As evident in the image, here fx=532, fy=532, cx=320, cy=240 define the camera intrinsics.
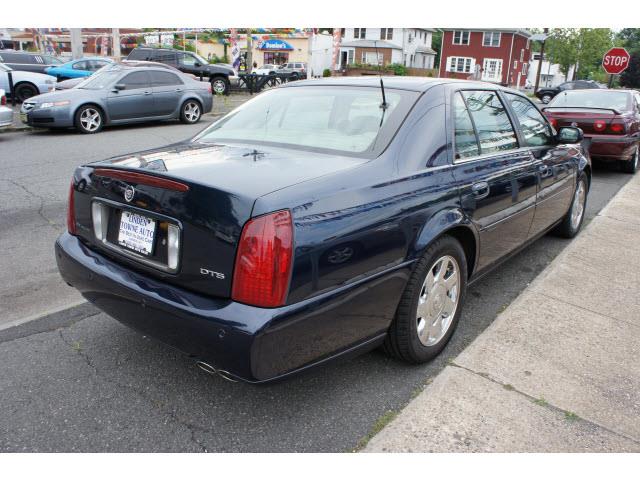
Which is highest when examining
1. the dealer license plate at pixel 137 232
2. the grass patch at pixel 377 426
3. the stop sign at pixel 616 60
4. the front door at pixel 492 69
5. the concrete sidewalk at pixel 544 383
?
the front door at pixel 492 69

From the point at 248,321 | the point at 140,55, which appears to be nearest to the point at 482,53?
the point at 140,55

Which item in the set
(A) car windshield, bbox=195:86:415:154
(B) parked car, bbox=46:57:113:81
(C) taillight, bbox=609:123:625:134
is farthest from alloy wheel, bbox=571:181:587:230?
(B) parked car, bbox=46:57:113:81

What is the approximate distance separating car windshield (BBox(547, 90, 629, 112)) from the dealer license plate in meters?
8.96

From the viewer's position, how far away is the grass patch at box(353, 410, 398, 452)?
2363 mm

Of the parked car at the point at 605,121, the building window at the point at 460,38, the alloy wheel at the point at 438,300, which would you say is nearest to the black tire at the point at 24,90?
the parked car at the point at 605,121

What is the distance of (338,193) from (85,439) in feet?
5.13

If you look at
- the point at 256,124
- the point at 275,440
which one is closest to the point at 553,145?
the point at 256,124

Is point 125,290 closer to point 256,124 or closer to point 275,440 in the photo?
point 275,440

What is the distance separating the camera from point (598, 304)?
3.88m

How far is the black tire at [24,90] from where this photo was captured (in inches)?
593

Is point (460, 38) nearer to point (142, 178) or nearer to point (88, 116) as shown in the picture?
point (88, 116)

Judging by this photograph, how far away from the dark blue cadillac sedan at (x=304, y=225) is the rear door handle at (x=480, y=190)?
0.01 meters

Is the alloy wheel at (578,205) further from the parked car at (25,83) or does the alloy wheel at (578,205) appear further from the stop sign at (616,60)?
the stop sign at (616,60)

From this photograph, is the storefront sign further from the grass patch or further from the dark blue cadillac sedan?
the grass patch
